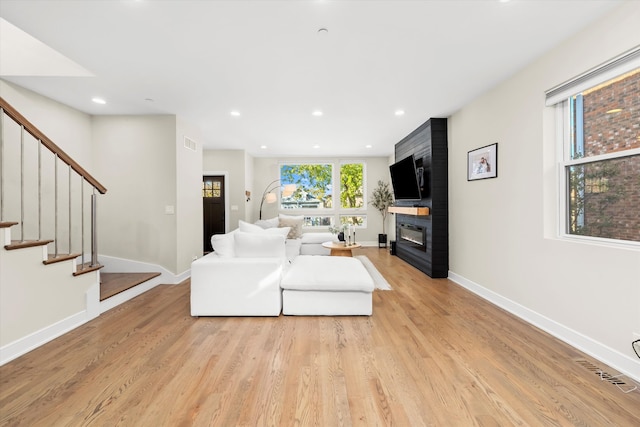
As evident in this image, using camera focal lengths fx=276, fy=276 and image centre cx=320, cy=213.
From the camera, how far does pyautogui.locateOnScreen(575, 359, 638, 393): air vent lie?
1.75 m

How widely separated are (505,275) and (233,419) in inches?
122

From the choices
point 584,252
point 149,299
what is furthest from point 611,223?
point 149,299

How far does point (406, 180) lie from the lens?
5.07 m

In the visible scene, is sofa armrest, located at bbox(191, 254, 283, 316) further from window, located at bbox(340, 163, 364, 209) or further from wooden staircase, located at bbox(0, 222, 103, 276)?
window, located at bbox(340, 163, 364, 209)

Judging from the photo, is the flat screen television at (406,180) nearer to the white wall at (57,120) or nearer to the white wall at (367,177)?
the white wall at (367,177)

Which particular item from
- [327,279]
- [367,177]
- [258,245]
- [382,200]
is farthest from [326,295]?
[367,177]

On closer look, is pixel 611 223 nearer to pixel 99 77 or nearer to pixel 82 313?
pixel 82 313

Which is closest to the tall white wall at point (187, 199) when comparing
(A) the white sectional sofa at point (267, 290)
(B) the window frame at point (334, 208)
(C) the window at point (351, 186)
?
(A) the white sectional sofa at point (267, 290)

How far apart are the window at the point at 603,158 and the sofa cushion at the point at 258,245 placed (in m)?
2.81

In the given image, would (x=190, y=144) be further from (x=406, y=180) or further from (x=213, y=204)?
(x=406, y=180)

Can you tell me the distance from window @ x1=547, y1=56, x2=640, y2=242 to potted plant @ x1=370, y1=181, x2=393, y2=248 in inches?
199

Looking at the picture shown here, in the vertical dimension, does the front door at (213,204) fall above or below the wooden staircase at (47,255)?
above

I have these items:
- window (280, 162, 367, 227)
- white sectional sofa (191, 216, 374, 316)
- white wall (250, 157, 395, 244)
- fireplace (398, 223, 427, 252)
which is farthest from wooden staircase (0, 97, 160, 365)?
window (280, 162, 367, 227)

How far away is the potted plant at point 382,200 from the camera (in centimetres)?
756
